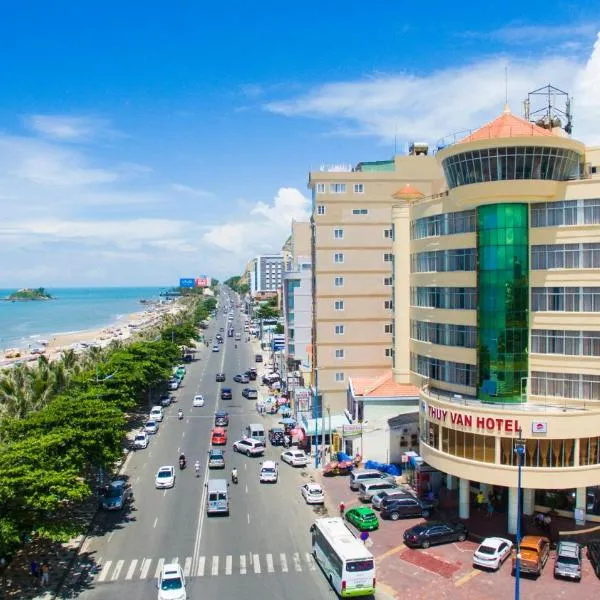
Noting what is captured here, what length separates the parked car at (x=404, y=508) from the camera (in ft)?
154

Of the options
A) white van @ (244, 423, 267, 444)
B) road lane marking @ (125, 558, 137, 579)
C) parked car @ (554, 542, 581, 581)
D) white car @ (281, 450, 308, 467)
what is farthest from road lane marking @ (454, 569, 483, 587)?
white van @ (244, 423, 267, 444)

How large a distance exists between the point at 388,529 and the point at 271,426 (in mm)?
35543

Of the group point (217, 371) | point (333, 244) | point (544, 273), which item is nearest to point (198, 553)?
point (544, 273)

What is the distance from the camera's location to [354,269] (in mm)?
78562

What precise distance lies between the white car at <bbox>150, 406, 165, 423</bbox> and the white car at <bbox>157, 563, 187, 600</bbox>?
47.0m

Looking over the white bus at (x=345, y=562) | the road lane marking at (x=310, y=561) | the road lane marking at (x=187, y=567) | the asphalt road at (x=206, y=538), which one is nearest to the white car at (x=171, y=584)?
the asphalt road at (x=206, y=538)

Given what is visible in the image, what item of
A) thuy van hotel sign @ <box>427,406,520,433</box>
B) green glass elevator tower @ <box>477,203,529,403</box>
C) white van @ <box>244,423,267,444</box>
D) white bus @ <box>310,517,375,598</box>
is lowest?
white van @ <box>244,423,267,444</box>

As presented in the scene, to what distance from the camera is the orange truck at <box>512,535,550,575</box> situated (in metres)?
37.1

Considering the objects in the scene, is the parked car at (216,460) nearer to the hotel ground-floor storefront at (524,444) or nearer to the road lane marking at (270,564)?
the road lane marking at (270,564)

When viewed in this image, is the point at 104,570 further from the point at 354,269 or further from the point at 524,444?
the point at 354,269

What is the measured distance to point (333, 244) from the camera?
78250 mm

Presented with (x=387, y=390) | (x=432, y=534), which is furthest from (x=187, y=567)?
(x=387, y=390)

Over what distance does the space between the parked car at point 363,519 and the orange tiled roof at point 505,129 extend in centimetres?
2727

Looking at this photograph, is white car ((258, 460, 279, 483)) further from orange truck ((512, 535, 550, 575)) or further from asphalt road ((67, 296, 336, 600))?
orange truck ((512, 535, 550, 575))
